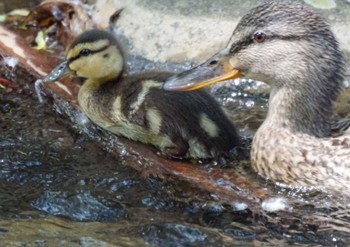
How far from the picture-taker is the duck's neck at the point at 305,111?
15.5 feet

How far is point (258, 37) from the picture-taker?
4715 millimetres

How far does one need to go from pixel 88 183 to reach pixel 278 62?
108cm

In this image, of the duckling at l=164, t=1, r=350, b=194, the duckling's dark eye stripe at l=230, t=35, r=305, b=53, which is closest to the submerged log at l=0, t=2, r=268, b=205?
the duckling at l=164, t=1, r=350, b=194

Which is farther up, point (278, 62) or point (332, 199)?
point (278, 62)

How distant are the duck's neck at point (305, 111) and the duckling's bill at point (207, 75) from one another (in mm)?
289

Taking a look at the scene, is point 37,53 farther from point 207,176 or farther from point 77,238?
point 77,238

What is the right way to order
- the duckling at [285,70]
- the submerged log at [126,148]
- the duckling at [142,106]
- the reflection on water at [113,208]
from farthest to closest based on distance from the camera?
the duckling at [142,106] < the duckling at [285,70] < the submerged log at [126,148] < the reflection on water at [113,208]

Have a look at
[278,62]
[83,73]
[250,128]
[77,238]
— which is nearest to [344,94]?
[250,128]

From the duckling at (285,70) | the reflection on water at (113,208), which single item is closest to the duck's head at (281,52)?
the duckling at (285,70)

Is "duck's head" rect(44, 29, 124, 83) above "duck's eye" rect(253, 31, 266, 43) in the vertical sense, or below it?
below

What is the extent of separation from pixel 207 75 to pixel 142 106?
1.19 ft

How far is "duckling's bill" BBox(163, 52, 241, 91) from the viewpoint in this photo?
4.73 metres

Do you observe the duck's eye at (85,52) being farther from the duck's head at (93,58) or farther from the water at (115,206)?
the water at (115,206)

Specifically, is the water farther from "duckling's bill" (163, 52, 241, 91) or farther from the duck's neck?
"duckling's bill" (163, 52, 241, 91)
